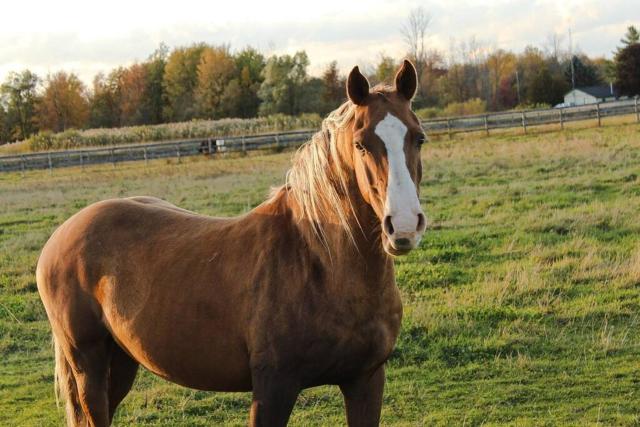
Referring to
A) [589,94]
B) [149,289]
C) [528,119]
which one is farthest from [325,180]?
[589,94]

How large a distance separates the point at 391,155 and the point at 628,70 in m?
68.6

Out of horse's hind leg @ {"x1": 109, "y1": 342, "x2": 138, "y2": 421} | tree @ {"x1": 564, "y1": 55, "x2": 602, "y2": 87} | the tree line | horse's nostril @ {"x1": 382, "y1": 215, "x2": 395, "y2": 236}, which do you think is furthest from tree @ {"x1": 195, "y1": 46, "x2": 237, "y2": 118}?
A: horse's nostril @ {"x1": 382, "y1": 215, "x2": 395, "y2": 236}

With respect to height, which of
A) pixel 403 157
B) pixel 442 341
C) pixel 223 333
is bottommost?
pixel 442 341

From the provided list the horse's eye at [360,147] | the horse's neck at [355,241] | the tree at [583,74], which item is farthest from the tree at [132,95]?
the horse's eye at [360,147]

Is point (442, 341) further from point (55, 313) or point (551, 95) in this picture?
point (551, 95)

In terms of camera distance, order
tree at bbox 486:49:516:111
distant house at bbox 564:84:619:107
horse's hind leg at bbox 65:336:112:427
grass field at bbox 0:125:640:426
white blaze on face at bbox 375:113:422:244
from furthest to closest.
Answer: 1. tree at bbox 486:49:516:111
2. distant house at bbox 564:84:619:107
3. grass field at bbox 0:125:640:426
4. horse's hind leg at bbox 65:336:112:427
5. white blaze on face at bbox 375:113:422:244

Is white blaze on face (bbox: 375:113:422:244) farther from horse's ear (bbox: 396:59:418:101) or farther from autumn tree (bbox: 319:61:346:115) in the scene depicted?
autumn tree (bbox: 319:61:346:115)

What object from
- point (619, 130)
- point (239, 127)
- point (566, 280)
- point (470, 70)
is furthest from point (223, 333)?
point (470, 70)

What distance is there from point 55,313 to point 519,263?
20.6ft

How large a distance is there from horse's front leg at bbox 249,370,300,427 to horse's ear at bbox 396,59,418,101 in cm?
134

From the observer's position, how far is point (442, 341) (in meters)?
6.99

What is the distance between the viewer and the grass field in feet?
18.9

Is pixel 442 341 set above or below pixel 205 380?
below

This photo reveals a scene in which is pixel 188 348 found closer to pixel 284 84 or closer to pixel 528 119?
pixel 528 119
